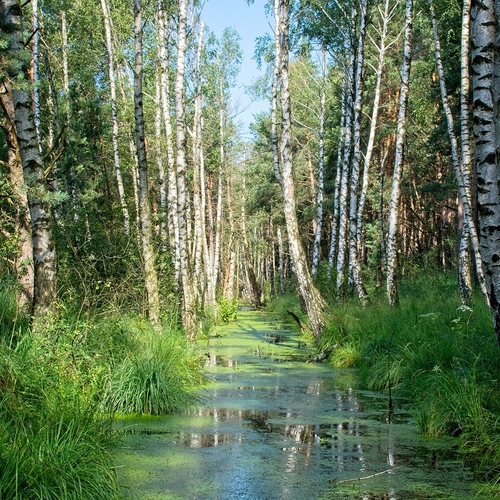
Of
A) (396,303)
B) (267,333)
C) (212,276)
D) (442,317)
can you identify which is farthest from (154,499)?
(212,276)

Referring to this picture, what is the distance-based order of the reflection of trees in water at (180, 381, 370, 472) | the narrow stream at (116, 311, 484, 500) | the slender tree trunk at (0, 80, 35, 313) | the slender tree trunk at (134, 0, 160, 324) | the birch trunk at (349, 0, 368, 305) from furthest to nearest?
the birch trunk at (349, 0, 368, 305) → the slender tree trunk at (134, 0, 160, 324) → the slender tree trunk at (0, 80, 35, 313) → the reflection of trees in water at (180, 381, 370, 472) → the narrow stream at (116, 311, 484, 500)

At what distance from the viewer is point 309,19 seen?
22.8 meters

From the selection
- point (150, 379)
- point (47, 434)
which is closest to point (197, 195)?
point (150, 379)

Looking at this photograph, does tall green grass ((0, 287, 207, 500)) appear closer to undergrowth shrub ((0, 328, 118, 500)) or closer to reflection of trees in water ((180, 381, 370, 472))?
undergrowth shrub ((0, 328, 118, 500))

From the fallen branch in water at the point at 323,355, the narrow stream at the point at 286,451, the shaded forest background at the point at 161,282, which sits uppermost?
the shaded forest background at the point at 161,282

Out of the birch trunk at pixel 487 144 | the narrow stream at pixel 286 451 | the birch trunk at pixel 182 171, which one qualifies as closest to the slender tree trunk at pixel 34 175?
the narrow stream at pixel 286 451

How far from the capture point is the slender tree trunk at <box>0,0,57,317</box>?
668 cm

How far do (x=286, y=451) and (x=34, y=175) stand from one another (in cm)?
379

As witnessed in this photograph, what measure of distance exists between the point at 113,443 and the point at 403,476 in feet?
8.14

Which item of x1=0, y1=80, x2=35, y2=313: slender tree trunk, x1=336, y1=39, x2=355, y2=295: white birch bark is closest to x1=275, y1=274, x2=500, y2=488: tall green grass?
x1=336, y1=39, x2=355, y2=295: white birch bark

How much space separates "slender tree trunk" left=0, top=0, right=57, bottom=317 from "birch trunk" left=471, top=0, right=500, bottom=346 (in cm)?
428

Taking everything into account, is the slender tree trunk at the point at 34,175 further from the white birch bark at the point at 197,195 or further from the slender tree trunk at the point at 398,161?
the white birch bark at the point at 197,195

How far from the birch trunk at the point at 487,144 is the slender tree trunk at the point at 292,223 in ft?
25.0

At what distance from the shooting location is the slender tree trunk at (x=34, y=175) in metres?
6.68
